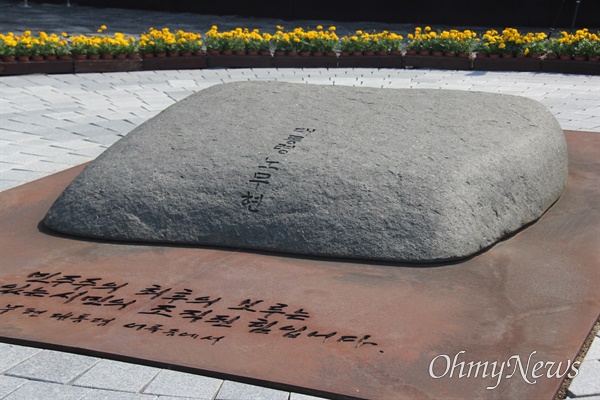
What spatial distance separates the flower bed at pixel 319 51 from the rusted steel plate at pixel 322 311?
7786 mm

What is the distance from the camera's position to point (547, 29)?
57.1ft

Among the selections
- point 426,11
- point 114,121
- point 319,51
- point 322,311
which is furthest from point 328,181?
point 426,11

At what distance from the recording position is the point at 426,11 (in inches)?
721

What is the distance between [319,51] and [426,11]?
6085 mm

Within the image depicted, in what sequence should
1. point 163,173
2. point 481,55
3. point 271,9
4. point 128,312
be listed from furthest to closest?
point 271,9 < point 481,55 < point 163,173 < point 128,312

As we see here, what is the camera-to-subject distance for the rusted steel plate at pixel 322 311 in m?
3.63

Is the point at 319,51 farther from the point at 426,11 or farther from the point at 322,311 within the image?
the point at 322,311

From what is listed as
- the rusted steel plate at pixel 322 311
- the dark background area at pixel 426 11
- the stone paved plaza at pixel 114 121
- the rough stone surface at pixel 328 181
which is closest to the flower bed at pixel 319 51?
the stone paved plaza at pixel 114 121

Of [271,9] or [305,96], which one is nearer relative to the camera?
[305,96]

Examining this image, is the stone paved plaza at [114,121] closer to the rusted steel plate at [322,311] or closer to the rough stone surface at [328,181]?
the rusted steel plate at [322,311]

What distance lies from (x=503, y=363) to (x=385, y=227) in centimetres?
147

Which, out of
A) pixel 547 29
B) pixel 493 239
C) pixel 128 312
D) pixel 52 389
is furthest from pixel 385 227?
pixel 547 29

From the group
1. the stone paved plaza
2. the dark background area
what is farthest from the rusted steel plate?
the dark background area

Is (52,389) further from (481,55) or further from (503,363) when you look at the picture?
(481,55)
